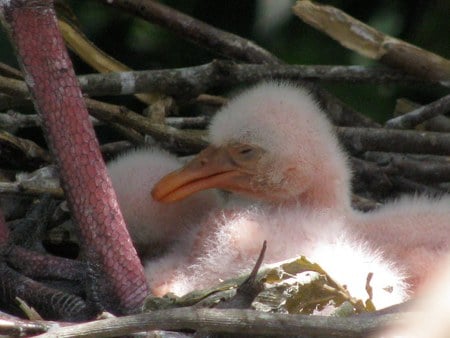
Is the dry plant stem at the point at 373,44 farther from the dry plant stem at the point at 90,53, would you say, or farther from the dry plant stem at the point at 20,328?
the dry plant stem at the point at 20,328

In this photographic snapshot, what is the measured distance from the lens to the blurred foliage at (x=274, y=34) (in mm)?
2479

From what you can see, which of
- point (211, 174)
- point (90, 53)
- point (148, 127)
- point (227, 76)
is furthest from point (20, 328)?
point (90, 53)

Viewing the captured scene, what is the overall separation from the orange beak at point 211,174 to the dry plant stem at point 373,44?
0.52 meters

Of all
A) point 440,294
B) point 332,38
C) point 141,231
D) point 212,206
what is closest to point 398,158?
point 332,38

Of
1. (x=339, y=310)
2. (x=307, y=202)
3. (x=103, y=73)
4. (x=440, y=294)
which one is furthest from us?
(x=103, y=73)

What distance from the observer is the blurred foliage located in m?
2.48

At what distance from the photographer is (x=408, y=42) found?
2.49 meters

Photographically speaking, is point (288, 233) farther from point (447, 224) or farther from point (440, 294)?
point (440, 294)

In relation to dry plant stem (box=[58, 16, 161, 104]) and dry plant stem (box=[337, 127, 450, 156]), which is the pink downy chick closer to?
dry plant stem (box=[337, 127, 450, 156])

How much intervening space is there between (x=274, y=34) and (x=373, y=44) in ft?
1.01

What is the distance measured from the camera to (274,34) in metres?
2.53

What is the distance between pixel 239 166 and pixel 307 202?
151mm

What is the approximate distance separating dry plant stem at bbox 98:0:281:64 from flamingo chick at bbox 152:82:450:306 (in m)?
0.41

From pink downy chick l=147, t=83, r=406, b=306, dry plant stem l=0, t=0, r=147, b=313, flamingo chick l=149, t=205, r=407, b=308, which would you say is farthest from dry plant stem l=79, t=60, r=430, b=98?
dry plant stem l=0, t=0, r=147, b=313
